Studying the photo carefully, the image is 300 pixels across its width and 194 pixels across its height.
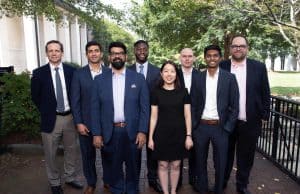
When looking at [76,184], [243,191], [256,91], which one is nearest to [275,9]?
[256,91]

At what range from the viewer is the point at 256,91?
445cm

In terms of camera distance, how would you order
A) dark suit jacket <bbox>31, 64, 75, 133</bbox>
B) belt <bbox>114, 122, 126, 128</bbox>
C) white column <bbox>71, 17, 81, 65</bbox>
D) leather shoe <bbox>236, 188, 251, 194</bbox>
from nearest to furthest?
belt <bbox>114, 122, 126, 128</bbox>, dark suit jacket <bbox>31, 64, 75, 133</bbox>, leather shoe <bbox>236, 188, 251, 194</bbox>, white column <bbox>71, 17, 81, 65</bbox>

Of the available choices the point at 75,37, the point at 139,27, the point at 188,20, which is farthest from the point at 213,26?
the point at 75,37

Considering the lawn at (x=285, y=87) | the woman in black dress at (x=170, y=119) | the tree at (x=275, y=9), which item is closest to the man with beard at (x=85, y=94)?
the woman in black dress at (x=170, y=119)

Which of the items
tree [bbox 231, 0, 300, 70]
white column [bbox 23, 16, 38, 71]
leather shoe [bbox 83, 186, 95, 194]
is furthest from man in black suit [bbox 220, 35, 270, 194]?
white column [bbox 23, 16, 38, 71]

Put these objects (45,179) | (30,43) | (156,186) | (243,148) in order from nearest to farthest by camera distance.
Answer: (243,148), (156,186), (45,179), (30,43)

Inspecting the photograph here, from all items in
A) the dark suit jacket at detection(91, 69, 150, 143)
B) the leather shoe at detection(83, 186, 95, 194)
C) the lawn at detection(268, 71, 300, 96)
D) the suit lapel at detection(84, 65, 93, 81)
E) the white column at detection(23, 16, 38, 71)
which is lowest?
the lawn at detection(268, 71, 300, 96)

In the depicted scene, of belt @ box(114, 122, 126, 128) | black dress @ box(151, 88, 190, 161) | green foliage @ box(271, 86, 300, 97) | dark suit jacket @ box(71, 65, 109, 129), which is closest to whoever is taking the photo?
black dress @ box(151, 88, 190, 161)

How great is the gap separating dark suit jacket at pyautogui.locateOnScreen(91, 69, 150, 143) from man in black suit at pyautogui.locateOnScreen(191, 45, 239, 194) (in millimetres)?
658

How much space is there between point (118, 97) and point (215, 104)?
4.10 feet

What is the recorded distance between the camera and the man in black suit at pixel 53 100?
446cm

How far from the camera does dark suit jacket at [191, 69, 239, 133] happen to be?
13.8ft

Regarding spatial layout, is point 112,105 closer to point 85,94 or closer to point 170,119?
point 85,94

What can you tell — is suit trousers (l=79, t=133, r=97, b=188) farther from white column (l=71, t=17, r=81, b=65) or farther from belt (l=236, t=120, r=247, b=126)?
white column (l=71, t=17, r=81, b=65)
